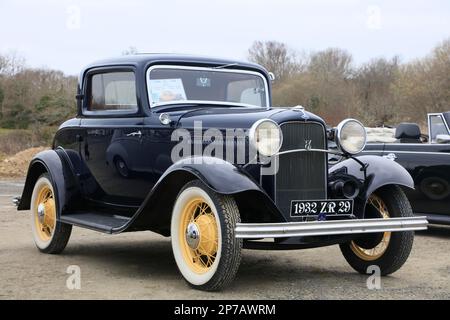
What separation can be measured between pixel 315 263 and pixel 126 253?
2094 millimetres

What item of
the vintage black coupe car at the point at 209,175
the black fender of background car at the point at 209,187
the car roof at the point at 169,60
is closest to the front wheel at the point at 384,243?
the vintage black coupe car at the point at 209,175

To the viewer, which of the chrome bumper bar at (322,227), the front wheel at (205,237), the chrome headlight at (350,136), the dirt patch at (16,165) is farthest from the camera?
the dirt patch at (16,165)

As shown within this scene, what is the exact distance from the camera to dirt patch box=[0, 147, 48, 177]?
1955 cm

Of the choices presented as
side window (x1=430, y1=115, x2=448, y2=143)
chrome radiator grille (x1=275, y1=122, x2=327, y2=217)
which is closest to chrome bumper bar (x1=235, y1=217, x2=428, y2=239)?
chrome radiator grille (x1=275, y1=122, x2=327, y2=217)

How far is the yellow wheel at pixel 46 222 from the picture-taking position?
6.83 meters

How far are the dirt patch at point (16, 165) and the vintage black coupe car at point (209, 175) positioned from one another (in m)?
12.9

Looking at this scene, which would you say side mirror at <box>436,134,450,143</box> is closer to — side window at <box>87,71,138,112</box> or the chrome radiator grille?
the chrome radiator grille

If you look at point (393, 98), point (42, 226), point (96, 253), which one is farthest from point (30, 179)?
point (393, 98)

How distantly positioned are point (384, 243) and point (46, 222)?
372cm

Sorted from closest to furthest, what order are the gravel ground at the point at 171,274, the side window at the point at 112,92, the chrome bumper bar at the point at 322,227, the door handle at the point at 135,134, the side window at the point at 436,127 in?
the chrome bumper bar at the point at 322,227
the gravel ground at the point at 171,274
the door handle at the point at 135,134
the side window at the point at 112,92
the side window at the point at 436,127

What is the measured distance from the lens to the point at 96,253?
6.96 meters

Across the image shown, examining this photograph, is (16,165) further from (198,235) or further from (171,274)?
(198,235)

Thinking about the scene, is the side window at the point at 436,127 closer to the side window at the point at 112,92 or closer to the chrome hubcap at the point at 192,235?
the side window at the point at 112,92
